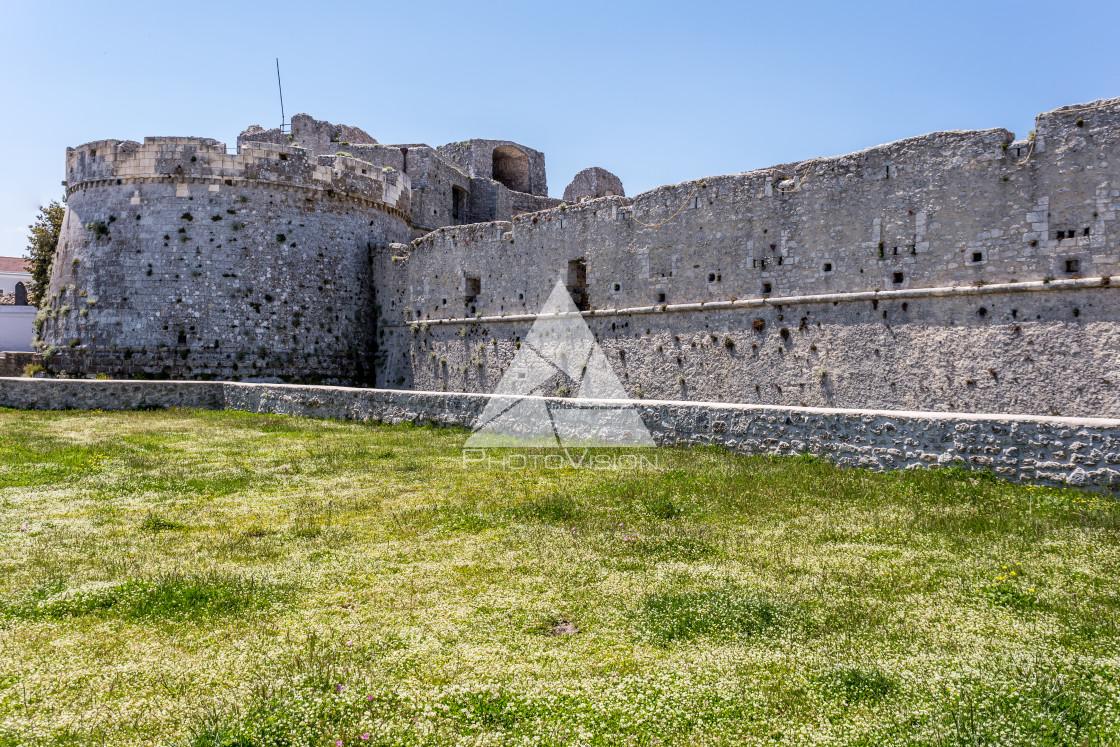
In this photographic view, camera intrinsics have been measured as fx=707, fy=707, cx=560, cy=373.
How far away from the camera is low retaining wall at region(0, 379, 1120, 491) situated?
5.63 meters

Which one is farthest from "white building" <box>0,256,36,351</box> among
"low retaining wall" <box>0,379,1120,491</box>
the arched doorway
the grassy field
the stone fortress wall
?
the grassy field

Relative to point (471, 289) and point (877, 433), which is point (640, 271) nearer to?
point (471, 289)

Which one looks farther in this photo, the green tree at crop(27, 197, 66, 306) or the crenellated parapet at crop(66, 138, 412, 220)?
the green tree at crop(27, 197, 66, 306)

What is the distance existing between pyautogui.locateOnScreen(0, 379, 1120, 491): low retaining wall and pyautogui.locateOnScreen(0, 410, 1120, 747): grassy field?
10.6 inches

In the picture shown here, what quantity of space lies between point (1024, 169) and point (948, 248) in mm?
1278

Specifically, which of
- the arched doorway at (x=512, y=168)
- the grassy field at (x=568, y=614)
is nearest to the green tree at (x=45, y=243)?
the arched doorway at (x=512, y=168)

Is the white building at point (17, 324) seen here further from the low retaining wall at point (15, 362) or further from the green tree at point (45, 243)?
the low retaining wall at point (15, 362)

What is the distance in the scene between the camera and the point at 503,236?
15633mm

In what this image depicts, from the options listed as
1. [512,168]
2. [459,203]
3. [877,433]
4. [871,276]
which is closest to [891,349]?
[871,276]

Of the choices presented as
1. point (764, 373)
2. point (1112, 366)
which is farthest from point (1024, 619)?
point (764, 373)

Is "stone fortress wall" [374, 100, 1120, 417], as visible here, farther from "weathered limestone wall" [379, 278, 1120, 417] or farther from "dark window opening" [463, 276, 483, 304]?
"dark window opening" [463, 276, 483, 304]

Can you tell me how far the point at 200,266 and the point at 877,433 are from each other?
649 inches

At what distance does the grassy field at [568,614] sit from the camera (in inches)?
101

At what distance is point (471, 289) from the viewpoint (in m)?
16.6
